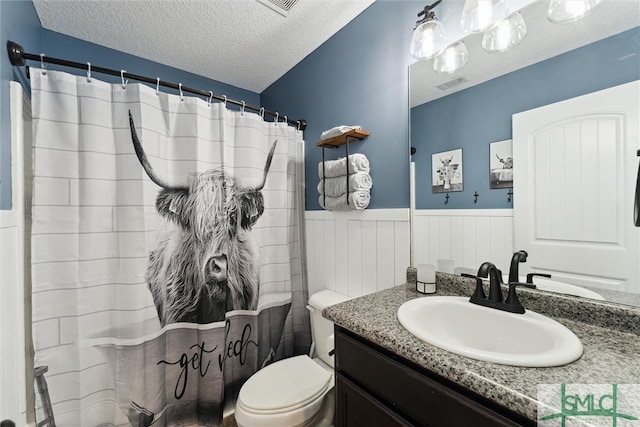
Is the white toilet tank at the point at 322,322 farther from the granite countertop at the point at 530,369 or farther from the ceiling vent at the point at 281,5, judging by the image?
the ceiling vent at the point at 281,5

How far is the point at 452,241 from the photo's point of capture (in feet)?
3.70

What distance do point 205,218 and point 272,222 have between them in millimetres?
444

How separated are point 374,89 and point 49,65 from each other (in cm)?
200

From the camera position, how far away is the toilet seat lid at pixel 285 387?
1.11 m

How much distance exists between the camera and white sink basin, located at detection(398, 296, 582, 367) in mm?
587

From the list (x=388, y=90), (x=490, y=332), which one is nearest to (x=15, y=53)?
(x=388, y=90)

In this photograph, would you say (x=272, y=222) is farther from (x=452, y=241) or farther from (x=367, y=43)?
(x=367, y=43)

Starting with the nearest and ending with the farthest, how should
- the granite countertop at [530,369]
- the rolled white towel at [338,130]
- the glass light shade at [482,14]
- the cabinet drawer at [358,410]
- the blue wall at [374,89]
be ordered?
the granite countertop at [530,369] < the cabinet drawer at [358,410] < the glass light shade at [482,14] < the blue wall at [374,89] < the rolled white towel at [338,130]

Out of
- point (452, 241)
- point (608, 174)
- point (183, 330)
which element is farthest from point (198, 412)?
point (608, 174)

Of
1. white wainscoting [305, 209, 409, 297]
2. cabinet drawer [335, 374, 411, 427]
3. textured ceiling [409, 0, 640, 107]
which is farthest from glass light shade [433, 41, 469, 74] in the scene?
cabinet drawer [335, 374, 411, 427]

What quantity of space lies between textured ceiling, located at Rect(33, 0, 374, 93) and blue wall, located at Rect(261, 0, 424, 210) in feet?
0.38

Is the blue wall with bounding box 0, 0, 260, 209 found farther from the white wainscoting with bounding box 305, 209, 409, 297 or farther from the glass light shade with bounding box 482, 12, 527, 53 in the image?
the glass light shade with bounding box 482, 12, 527, 53

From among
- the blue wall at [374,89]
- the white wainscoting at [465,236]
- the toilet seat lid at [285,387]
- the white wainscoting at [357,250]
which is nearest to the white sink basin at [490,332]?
the white wainscoting at [465,236]

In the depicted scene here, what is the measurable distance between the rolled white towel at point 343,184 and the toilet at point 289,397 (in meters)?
0.78
